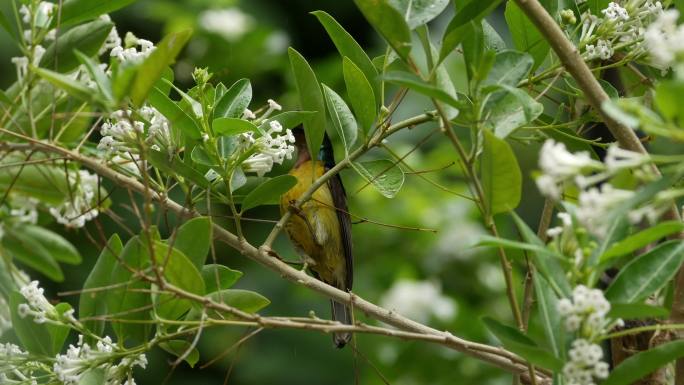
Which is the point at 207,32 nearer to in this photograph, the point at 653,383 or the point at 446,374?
the point at 446,374

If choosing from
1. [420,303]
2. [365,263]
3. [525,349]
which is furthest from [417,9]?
[365,263]

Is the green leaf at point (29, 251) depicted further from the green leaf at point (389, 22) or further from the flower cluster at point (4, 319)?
the green leaf at point (389, 22)

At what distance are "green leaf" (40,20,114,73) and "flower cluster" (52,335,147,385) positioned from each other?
66 cm

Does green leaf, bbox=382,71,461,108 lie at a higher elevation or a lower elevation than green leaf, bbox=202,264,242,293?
higher

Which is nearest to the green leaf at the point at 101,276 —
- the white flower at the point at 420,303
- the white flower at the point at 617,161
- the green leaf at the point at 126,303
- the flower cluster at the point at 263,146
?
the green leaf at the point at 126,303

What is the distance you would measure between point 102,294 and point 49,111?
620mm

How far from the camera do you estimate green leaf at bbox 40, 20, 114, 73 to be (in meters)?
1.97

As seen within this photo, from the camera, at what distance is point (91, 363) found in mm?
1519

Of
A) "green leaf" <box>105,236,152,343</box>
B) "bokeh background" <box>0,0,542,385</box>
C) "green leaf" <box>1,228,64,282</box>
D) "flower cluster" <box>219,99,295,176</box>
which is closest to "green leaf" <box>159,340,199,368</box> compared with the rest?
"green leaf" <box>105,236,152,343</box>

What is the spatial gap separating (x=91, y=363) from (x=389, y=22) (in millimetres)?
697

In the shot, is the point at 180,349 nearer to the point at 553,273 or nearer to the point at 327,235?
the point at 553,273

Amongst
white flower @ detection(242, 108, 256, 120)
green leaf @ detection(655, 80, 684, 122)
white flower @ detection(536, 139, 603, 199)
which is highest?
green leaf @ detection(655, 80, 684, 122)

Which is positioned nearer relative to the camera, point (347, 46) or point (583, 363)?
point (583, 363)

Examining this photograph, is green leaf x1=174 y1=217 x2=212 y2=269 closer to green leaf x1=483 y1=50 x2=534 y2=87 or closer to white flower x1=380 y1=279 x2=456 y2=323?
green leaf x1=483 y1=50 x2=534 y2=87
